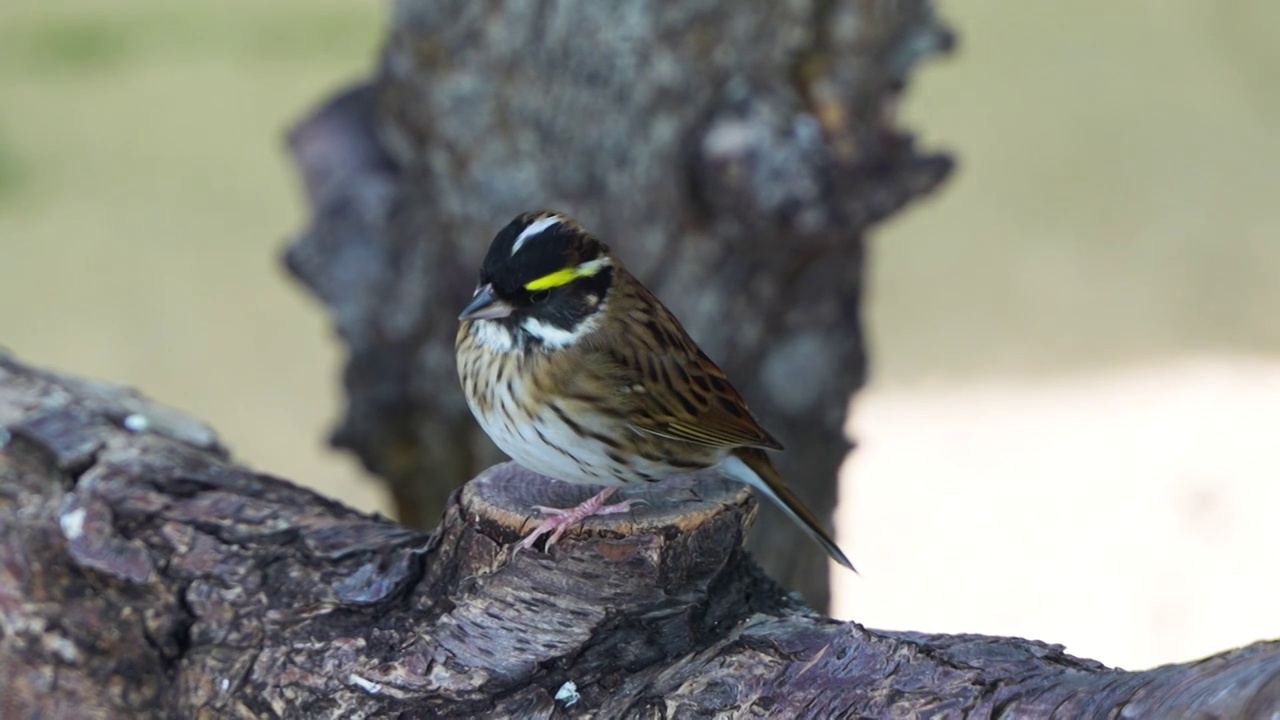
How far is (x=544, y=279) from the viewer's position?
2326 millimetres

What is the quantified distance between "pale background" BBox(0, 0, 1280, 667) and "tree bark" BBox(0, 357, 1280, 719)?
355 cm

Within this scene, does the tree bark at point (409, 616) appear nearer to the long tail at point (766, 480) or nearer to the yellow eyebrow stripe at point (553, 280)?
the long tail at point (766, 480)

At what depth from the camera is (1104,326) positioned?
26.0 feet

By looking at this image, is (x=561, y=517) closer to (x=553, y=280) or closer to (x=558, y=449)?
(x=558, y=449)

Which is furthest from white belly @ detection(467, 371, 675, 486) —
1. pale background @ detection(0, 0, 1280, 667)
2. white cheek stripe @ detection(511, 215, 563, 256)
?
pale background @ detection(0, 0, 1280, 667)

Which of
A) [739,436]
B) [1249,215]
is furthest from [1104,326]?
[739,436]

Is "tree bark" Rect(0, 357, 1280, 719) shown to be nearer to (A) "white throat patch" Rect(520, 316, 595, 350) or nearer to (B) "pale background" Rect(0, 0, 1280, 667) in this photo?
(A) "white throat patch" Rect(520, 316, 595, 350)

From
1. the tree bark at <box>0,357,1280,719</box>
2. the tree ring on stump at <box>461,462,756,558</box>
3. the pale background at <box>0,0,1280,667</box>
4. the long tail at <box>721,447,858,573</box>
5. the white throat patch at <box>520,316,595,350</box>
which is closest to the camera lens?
the tree bark at <box>0,357,1280,719</box>

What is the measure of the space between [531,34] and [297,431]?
4305mm

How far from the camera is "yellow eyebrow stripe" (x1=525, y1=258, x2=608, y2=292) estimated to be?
2.32 meters

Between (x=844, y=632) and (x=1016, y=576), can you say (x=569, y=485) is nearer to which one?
(x=844, y=632)

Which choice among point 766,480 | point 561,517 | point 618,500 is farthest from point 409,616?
point 766,480

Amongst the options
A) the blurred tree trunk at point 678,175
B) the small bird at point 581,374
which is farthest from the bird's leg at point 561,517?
the blurred tree trunk at point 678,175

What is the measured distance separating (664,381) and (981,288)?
646cm
